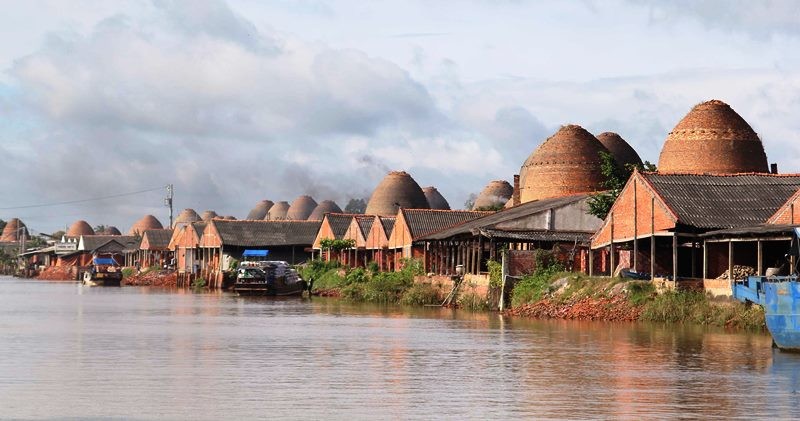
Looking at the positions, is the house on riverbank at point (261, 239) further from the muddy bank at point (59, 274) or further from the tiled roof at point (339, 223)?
the muddy bank at point (59, 274)

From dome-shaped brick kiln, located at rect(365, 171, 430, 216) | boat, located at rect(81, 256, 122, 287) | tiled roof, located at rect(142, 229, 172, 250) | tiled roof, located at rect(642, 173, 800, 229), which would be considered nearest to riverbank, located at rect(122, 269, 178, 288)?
boat, located at rect(81, 256, 122, 287)

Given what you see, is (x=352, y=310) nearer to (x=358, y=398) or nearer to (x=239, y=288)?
(x=239, y=288)

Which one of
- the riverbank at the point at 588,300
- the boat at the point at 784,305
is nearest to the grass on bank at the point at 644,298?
the riverbank at the point at 588,300

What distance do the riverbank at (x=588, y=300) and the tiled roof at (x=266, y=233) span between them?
3139 centimetres

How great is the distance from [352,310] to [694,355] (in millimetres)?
23446

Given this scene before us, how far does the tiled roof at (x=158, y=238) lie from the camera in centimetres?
11388

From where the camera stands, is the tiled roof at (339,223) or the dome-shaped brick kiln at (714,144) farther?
the tiled roof at (339,223)

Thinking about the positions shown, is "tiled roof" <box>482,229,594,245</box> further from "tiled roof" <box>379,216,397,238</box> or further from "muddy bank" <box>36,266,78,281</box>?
"muddy bank" <box>36,266,78,281</box>

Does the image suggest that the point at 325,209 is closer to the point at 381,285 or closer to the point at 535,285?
the point at 381,285

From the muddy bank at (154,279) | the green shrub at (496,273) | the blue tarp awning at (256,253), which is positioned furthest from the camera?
the muddy bank at (154,279)

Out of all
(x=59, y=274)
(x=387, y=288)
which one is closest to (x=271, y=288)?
(x=387, y=288)

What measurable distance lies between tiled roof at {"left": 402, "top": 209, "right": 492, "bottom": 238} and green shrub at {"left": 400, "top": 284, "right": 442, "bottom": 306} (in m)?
9.83

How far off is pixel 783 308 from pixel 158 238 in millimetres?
94252

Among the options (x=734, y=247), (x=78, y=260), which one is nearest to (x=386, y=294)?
(x=734, y=247)
